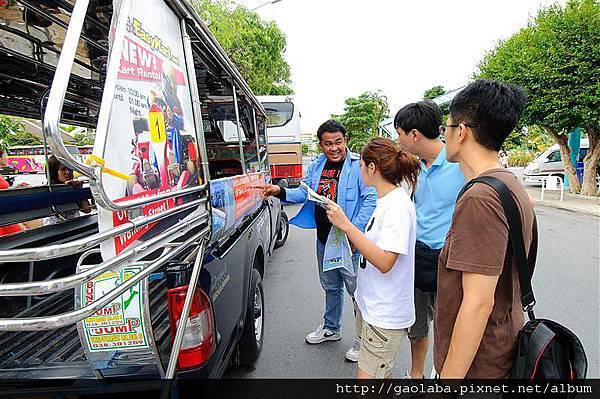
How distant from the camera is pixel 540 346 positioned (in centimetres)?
120

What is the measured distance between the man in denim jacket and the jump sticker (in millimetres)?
1559

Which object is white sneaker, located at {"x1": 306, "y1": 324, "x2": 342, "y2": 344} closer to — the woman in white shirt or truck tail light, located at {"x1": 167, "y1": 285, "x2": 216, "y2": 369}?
the woman in white shirt

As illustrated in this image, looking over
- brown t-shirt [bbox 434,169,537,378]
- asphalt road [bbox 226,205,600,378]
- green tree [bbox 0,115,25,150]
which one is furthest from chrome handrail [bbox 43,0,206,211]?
green tree [bbox 0,115,25,150]

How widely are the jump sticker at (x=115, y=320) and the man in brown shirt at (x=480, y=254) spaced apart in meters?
1.19

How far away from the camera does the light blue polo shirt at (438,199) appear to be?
2152 mm

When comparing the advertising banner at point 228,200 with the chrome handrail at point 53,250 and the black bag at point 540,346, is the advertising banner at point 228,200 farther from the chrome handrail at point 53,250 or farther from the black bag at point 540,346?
the black bag at point 540,346

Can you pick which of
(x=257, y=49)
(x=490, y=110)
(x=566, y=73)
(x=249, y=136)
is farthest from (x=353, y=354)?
(x=257, y=49)

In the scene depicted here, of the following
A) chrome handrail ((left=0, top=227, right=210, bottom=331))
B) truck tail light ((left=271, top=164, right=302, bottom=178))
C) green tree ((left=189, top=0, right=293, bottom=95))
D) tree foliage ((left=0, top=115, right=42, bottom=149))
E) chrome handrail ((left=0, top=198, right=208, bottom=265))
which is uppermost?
green tree ((left=189, top=0, right=293, bottom=95))

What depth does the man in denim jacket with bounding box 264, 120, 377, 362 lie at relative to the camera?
2742 mm

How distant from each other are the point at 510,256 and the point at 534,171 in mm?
20899

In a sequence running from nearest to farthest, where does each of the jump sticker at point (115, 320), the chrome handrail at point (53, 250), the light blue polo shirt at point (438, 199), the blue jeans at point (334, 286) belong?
the chrome handrail at point (53, 250) < the jump sticker at point (115, 320) < the light blue polo shirt at point (438, 199) < the blue jeans at point (334, 286)

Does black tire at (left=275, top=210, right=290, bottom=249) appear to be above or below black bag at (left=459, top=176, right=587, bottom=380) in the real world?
below

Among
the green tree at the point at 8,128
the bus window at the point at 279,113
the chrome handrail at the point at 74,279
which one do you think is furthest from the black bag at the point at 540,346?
the bus window at the point at 279,113

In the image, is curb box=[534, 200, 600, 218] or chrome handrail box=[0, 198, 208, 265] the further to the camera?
curb box=[534, 200, 600, 218]
